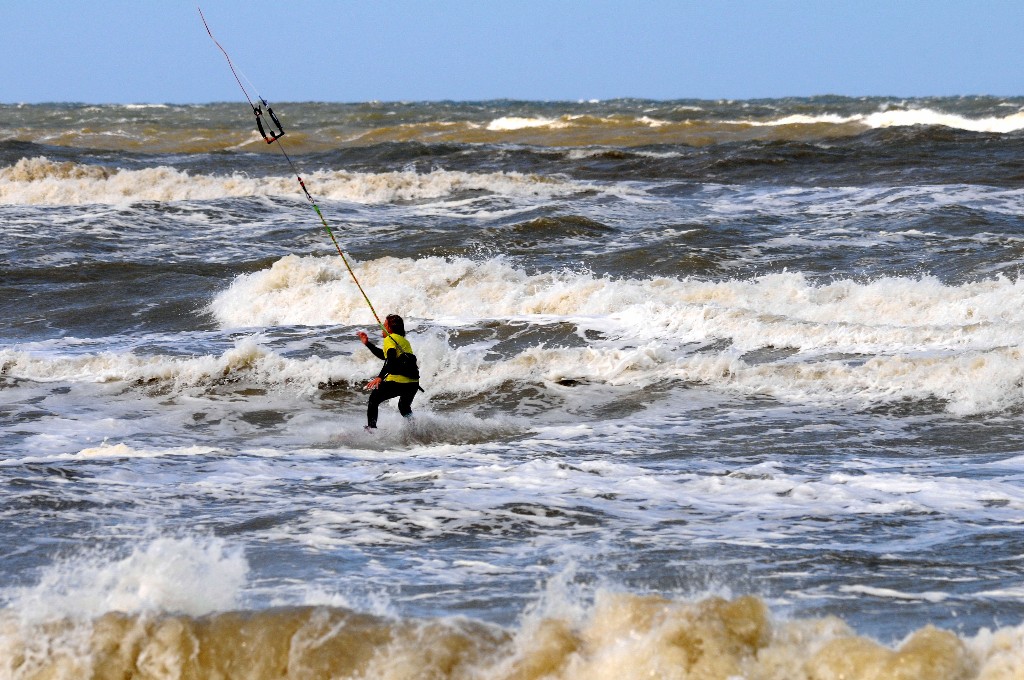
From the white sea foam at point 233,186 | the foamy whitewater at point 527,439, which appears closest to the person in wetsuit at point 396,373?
the foamy whitewater at point 527,439

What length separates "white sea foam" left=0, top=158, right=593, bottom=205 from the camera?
94.1 feet

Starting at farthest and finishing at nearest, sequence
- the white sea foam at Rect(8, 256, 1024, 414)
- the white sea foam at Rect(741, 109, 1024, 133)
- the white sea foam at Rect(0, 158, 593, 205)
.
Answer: the white sea foam at Rect(741, 109, 1024, 133) < the white sea foam at Rect(0, 158, 593, 205) < the white sea foam at Rect(8, 256, 1024, 414)

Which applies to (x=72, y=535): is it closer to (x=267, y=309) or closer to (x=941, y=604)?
(x=941, y=604)

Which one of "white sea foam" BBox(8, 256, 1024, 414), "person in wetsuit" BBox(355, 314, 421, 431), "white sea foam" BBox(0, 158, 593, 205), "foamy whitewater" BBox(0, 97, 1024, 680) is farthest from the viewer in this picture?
"white sea foam" BBox(0, 158, 593, 205)

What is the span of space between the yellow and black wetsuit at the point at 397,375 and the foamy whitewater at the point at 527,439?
292 mm

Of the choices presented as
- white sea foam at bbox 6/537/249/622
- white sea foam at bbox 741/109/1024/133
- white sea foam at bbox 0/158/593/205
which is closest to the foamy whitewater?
white sea foam at bbox 6/537/249/622

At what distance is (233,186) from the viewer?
30625 millimetres

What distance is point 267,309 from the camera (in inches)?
666

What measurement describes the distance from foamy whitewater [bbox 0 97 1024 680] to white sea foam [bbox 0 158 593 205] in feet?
5.82

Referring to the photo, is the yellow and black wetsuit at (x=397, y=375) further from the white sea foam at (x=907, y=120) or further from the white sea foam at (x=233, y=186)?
the white sea foam at (x=907, y=120)

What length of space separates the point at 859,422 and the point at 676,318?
4.26m

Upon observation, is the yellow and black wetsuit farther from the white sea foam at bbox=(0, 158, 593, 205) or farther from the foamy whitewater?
the white sea foam at bbox=(0, 158, 593, 205)

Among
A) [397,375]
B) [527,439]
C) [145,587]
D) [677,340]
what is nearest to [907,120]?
[677,340]

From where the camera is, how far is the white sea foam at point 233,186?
28.7 metres
